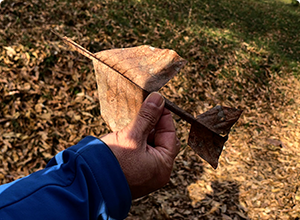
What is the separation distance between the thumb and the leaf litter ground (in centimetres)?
229

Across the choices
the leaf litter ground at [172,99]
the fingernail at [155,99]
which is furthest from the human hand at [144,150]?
the leaf litter ground at [172,99]

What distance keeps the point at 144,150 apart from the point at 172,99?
3.42 m

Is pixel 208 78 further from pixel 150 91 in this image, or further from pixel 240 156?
pixel 150 91

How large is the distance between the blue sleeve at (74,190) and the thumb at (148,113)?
9.1 inches

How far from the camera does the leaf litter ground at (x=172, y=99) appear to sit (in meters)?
3.24

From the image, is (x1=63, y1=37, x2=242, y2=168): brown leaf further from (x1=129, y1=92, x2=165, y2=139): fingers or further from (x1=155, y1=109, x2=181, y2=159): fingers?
(x1=155, y1=109, x2=181, y2=159): fingers

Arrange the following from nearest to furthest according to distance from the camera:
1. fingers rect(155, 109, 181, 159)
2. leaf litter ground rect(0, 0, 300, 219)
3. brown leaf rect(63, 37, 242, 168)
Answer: brown leaf rect(63, 37, 242, 168)
fingers rect(155, 109, 181, 159)
leaf litter ground rect(0, 0, 300, 219)

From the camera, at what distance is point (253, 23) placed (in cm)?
922

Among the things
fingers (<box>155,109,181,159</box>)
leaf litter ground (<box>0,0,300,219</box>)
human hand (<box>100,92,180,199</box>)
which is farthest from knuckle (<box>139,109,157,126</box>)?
Answer: leaf litter ground (<box>0,0,300,219</box>)

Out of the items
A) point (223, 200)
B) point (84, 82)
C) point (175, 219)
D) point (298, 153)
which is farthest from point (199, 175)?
point (84, 82)

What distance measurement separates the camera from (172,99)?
4637 millimetres

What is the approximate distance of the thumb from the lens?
3.80ft

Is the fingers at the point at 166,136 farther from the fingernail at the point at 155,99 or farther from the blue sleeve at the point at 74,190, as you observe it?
the blue sleeve at the point at 74,190

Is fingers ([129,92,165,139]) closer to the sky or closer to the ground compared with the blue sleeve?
closer to the sky
